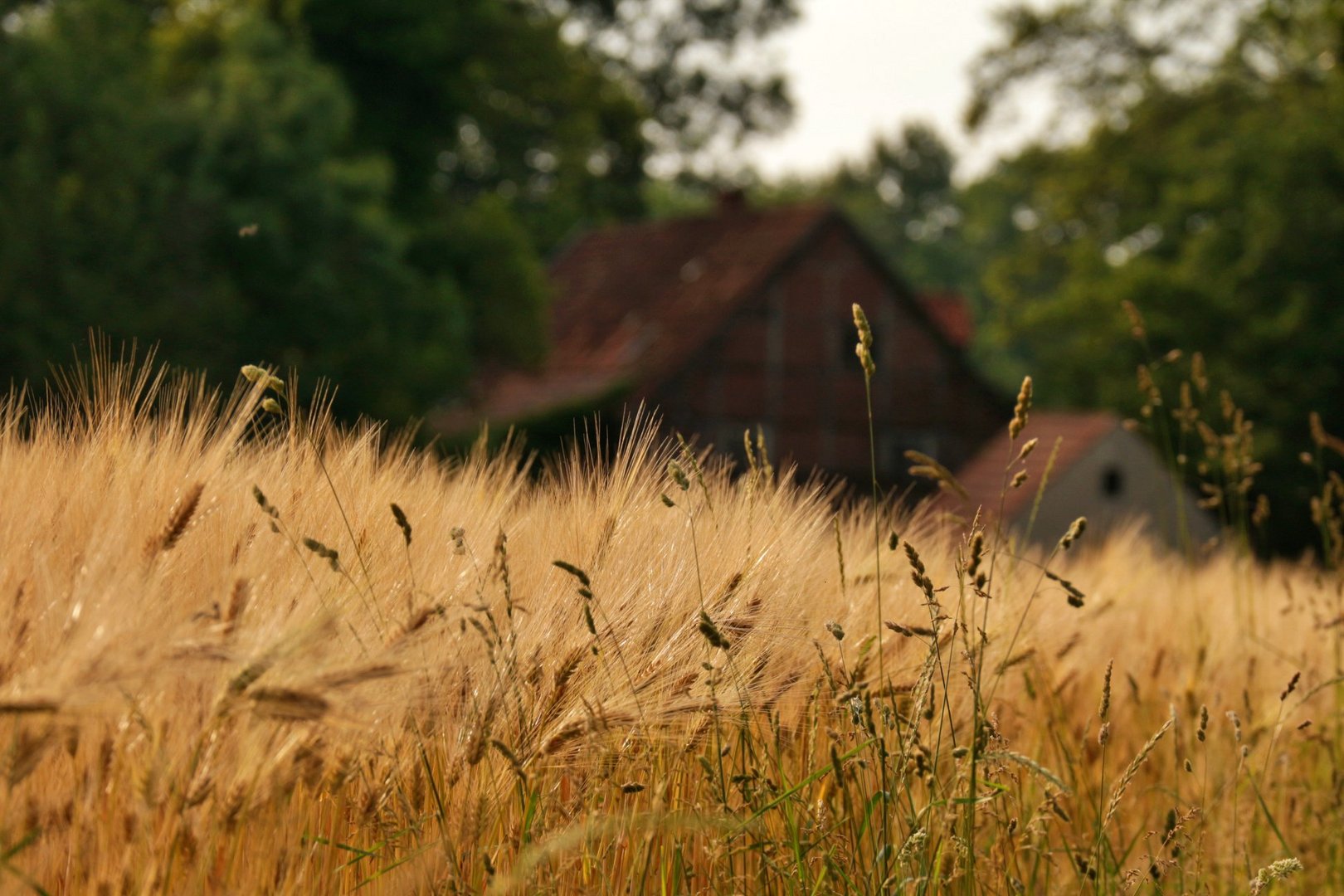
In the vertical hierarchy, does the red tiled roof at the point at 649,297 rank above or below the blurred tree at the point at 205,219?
above

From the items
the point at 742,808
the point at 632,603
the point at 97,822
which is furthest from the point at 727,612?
the point at 97,822

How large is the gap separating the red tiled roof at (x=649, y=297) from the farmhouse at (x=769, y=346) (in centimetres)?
4

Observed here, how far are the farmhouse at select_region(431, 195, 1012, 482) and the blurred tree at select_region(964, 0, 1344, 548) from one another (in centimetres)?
291

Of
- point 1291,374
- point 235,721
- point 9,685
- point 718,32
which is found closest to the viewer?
point 9,685

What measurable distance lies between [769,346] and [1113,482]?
20.6 feet

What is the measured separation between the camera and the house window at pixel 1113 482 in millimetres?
23984

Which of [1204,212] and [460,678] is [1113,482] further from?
[460,678]

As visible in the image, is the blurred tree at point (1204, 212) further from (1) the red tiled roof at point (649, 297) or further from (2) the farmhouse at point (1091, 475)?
(1) the red tiled roof at point (649, 297)

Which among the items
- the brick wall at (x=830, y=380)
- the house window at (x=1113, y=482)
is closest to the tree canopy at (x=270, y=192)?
the brick wall at (x=830, y=380)

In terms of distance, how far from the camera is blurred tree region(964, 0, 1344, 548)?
23516 millimetres

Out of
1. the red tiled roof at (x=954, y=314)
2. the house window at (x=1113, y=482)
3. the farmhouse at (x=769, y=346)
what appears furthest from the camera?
the red tiled roof at (x=954, y=314)

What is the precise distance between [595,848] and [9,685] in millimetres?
983

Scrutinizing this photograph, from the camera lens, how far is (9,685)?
1464mm

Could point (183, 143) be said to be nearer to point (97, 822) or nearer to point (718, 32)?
point (97, 822)
